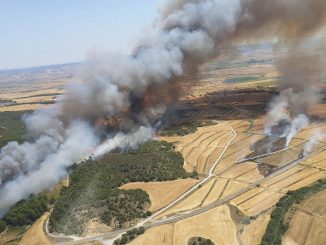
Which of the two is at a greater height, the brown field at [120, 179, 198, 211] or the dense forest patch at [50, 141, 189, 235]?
the dense forest patch at [50, 141, 189, 235]

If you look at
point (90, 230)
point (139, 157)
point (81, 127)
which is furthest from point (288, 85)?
point (90, 230)

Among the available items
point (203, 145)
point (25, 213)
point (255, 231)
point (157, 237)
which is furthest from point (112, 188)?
point (203, 145)

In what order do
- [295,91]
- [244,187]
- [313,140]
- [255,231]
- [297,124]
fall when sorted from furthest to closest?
[295,91] < [297,124] < [313,140] < [244,187] < [255,231]

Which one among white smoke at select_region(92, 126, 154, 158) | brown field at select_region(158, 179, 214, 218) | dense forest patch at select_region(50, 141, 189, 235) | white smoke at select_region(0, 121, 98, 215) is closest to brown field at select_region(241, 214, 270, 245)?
brown field at select_region(158, 179, 214, 218)

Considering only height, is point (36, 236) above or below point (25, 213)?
below

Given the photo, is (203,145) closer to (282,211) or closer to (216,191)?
(216,191)

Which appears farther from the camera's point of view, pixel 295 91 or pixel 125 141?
pixel 295 91

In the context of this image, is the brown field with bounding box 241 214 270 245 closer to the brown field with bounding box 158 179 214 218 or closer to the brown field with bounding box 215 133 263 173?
the brown field with bounding box 158 179 214 218
